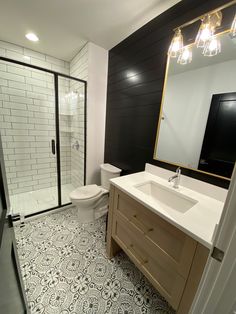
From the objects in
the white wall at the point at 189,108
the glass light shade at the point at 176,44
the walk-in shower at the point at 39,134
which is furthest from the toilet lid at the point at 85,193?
the glass light shade at the point at 176,44

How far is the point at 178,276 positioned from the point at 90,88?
7.36ft

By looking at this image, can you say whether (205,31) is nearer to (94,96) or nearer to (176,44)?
(176,44)

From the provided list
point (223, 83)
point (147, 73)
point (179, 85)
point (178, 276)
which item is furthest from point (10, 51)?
point (178, 276)

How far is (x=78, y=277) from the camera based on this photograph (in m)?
1.25

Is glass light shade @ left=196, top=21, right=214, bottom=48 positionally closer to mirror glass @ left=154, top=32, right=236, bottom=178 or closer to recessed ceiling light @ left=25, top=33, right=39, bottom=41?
mirror glass @ left=154, top=32, right=236, bottom=178

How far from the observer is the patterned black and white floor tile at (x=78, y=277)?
1.07 m

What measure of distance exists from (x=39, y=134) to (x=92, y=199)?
1.63 m

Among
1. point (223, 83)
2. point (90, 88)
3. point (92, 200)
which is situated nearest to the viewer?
A: point (223, 83)

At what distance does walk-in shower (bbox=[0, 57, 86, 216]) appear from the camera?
214 cm

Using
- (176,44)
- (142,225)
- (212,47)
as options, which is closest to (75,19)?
(176,44)

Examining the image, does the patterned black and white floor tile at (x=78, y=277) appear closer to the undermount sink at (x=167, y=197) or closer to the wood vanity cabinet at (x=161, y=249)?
the wood vanity cabinet at (x=161, y=249)

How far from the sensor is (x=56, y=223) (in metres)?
1.90

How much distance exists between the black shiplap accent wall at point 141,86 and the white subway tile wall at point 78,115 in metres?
0.41

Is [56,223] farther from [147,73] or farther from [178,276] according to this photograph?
[147,73]
